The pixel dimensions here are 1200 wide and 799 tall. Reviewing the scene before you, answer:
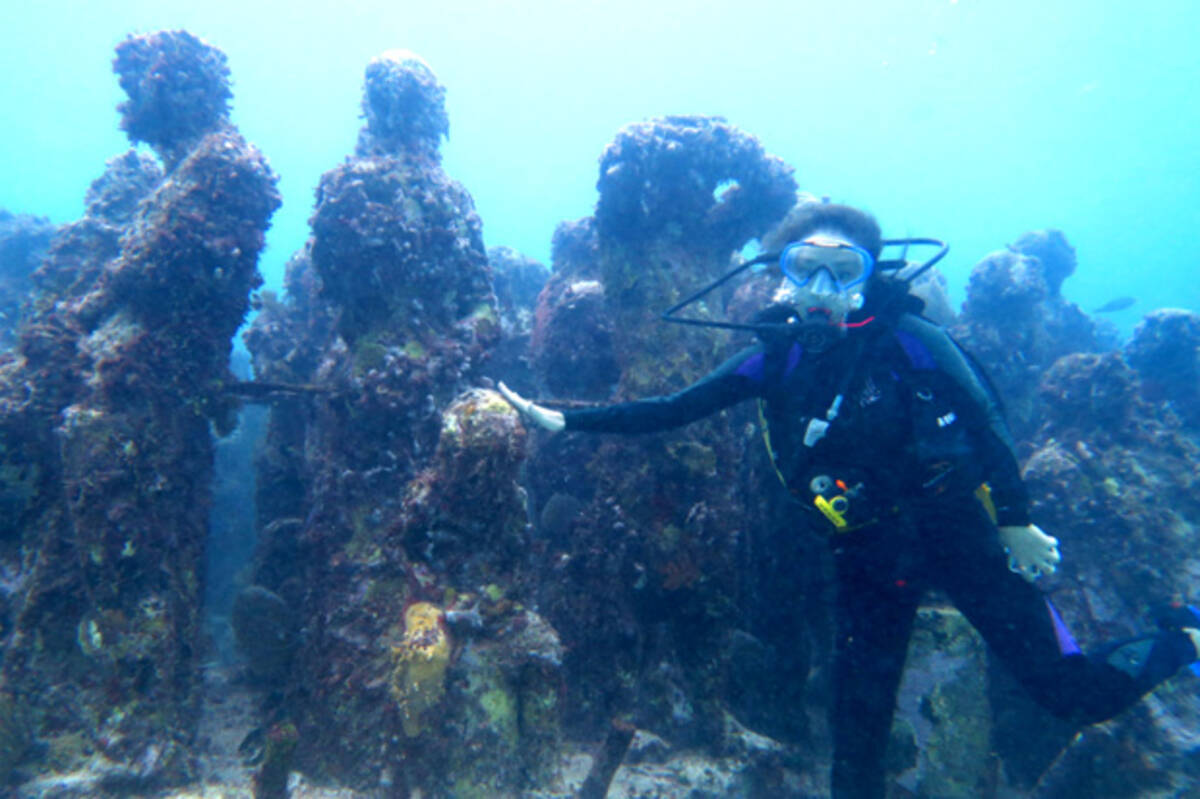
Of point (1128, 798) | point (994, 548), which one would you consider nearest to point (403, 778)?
point (994, 548)

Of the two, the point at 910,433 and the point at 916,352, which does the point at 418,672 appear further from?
the point at 916,352

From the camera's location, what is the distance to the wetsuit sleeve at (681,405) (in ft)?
14.0

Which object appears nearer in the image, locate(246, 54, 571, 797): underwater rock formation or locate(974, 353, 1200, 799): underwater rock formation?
locate(246, 54, 571, 797): underwater rock formation

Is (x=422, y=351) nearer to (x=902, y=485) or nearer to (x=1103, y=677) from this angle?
(x=902, y=485)

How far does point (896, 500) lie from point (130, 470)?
6623 millimetres

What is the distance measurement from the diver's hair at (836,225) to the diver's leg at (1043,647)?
2.51 m

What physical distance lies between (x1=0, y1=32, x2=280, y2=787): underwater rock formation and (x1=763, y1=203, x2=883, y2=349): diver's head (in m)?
5.82

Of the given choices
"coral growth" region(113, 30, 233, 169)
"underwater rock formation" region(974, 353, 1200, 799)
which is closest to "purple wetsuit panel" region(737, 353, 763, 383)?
"underwater rock formation" region(974, 353, 1200, 799)

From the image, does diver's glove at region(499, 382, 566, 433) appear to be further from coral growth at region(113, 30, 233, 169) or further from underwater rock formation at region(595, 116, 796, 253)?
coral growth at region(113, 30, 233, 169)

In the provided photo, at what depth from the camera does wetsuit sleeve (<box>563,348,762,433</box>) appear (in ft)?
14.0

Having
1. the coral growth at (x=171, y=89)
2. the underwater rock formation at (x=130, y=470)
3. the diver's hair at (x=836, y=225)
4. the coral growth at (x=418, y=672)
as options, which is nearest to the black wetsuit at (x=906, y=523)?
the diver's hair at (x=836, y=225)

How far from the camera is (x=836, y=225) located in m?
4.68

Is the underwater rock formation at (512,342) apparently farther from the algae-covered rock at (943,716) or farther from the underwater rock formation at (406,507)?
the algae-covered rock at (943,716)

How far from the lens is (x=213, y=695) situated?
5852 mm
